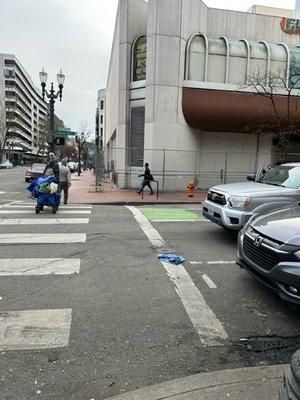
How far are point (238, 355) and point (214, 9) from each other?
20304 mm

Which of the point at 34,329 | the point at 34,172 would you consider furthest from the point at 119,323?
the point at 34,172

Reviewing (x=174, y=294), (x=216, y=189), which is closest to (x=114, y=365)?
(x=174, y=294)

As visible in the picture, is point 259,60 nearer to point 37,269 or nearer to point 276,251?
point 37,269

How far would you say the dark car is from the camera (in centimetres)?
404

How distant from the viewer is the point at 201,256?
697cm

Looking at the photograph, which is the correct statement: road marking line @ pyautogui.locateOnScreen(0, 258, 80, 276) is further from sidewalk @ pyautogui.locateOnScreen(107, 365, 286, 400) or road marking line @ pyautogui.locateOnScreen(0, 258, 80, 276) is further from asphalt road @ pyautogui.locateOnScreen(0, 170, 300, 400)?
sidewalk @ pyautogui.locateOnScreen(107, 365, 286, 400)

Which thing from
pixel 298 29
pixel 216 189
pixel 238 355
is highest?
pixel 298 29

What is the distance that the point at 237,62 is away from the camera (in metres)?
19.8

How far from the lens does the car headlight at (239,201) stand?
7.70 metres

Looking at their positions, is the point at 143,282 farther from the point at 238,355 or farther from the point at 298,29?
the point at 298,29

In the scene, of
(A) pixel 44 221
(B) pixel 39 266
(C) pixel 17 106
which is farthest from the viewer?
(C) pixel 17 106

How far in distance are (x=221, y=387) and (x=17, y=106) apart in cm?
12605

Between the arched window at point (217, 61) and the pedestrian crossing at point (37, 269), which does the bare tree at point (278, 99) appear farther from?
the pedestrian crossing at point (37, 269)

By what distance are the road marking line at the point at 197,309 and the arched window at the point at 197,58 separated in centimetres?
1492
